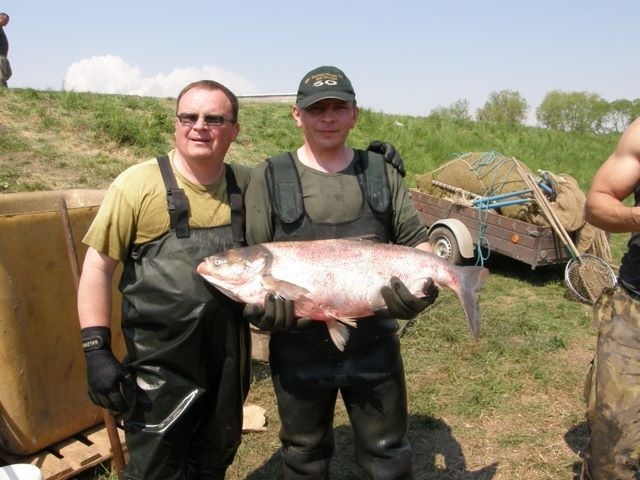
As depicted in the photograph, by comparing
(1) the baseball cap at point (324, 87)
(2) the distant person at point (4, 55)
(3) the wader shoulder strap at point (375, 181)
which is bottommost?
(3) the wader shoulder strap at point (375, 181)

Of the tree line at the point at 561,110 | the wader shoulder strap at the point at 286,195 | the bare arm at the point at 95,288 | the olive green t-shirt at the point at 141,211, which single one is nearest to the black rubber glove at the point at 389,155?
the wader shoulder strap at the point at 286,195

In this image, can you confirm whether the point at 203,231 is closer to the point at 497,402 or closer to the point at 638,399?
the point at 638,399

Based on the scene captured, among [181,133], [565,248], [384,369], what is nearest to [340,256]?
[384,369]

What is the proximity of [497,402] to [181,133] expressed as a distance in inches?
145

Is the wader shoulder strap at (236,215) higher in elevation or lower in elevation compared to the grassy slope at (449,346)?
higher

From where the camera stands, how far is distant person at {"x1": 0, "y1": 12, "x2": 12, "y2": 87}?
11602mm

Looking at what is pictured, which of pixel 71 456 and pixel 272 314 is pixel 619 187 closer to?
pixel 272 314

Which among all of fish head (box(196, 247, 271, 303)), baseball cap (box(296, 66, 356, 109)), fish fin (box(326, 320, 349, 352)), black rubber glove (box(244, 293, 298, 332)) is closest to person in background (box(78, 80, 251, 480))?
fish head (box(196, 247, 271, 303))

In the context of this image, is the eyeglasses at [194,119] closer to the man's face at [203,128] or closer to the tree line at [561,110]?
the man's face at [203,128]

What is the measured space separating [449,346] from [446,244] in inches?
110

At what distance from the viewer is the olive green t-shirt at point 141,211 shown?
8.86 feet

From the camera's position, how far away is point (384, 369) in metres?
2.94

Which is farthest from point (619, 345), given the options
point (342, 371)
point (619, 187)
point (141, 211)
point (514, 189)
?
point (514, 189)

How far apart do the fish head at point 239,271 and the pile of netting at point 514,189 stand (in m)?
6.35
